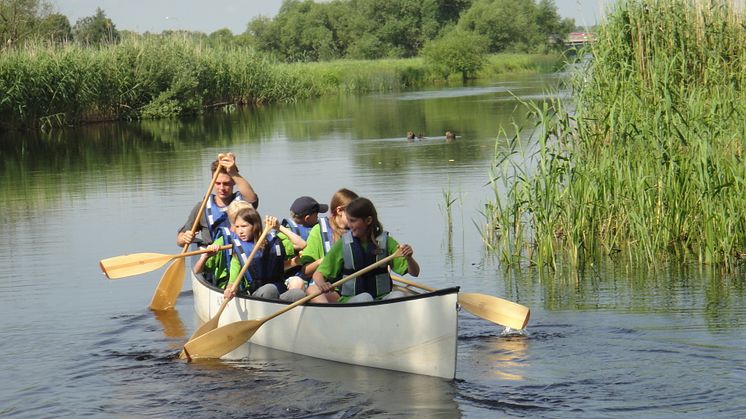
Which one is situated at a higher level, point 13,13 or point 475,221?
point 13,13

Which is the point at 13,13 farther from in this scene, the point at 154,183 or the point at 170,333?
the point at 170,333

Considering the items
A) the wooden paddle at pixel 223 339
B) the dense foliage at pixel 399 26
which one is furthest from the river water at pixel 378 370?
the dense foliage at pixel 399 26

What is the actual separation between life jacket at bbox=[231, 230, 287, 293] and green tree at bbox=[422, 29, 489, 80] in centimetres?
5481

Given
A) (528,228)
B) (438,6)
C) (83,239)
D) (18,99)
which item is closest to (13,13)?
(18,99)

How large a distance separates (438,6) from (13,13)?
182 feet

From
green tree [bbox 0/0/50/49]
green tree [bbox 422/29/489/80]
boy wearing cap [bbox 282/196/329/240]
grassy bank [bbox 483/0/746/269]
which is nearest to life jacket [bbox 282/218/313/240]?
boy wearing cap [bbox 282/196/329/240]

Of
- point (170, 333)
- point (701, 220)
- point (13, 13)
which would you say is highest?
point (13, 13)

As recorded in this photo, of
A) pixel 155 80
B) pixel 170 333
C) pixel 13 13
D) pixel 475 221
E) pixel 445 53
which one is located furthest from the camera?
pixel 445 53

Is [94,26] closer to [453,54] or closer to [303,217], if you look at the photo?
[453,54]

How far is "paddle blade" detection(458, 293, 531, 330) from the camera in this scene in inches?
304

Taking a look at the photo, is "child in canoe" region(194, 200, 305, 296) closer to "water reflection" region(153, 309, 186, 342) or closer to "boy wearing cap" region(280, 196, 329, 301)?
"boy wearing cap" region(280, 196, 329, 301)

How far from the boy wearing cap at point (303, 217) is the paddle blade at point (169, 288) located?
1.40 meters

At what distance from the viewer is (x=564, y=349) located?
7.65 metres

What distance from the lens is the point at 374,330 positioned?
280 inches
